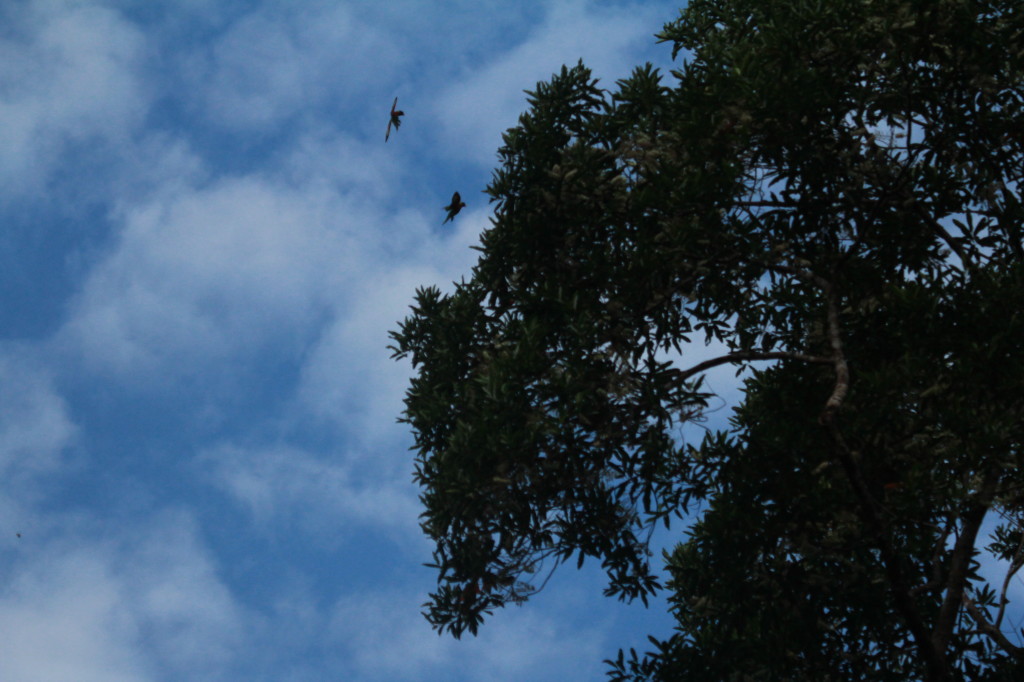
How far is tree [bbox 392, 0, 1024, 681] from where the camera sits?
1171cm

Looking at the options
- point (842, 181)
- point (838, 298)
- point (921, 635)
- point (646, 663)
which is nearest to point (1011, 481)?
point (921, 635)

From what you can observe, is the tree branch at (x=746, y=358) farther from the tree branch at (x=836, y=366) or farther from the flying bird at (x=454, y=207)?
the flying bird at (x=454, y=207)

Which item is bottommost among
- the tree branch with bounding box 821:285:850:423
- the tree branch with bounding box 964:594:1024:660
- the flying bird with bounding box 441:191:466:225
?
the tree branch with bounding box 964:594:1024:660

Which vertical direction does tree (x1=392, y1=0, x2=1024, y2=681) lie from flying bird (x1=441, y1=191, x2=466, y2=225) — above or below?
below

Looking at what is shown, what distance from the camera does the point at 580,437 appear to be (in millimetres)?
11891

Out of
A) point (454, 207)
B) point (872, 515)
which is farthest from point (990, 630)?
point (454, 207)

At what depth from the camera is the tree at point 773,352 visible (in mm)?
11711

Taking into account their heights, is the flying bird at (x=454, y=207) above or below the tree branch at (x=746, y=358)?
above

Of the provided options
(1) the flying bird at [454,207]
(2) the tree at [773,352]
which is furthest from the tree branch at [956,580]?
(1) the flying bird at [454,207]

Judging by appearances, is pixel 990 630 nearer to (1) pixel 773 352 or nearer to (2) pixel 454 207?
(1) pixel 773 352

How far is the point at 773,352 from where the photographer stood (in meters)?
13.1

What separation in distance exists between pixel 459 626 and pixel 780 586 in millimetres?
4007

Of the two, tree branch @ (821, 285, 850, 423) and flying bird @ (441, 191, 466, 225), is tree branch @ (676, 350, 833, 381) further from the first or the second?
flying bird @ (441, 191, 466, 225)

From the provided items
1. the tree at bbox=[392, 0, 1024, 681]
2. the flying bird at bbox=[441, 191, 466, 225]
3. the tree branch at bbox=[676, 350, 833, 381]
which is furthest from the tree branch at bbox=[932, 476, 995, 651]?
the flying bird at bbox=[441, 191, 466, 225]
